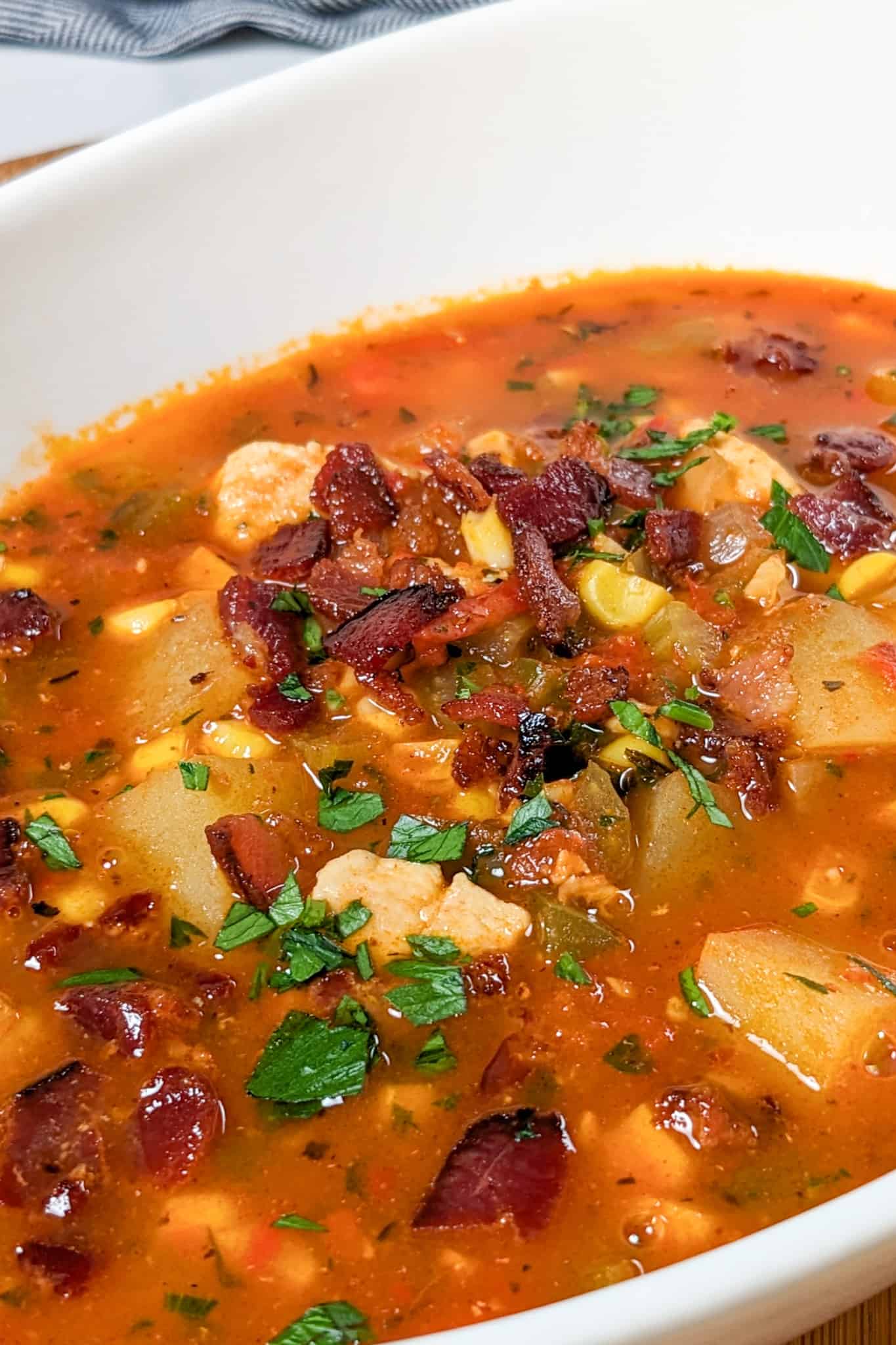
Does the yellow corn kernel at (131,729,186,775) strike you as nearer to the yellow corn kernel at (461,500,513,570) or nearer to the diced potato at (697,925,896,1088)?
the yellow corn kernel at (461,500,513,570)

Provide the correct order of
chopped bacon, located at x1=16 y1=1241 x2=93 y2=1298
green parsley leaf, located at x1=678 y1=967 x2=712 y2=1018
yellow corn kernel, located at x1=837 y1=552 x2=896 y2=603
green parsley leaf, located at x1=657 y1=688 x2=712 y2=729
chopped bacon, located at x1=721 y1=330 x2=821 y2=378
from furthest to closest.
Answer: chopped bacon, located at x1=721 y1=330 x2=821 y2=378, yellow corn kernel, located at x1=837 y1=552 x2=896 y2=603, green parsley leaf, located at x1=657 y1=688 x2=712 y2=729, green parsley leaf, located at x1=678 y1=967 x2=712 y2=1018, chopped bacon, located at x1=16 y1=1241 x2=93 y2=1298

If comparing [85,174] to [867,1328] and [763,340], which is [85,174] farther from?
[867,1328]

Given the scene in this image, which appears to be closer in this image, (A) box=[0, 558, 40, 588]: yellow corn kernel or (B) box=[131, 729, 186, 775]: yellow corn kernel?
(B) box=[131, 729, 186, 775]: yellow corn kernel

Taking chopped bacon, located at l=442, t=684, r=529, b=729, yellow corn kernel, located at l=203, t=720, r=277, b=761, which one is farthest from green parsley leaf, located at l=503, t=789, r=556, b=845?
yellow corn kernel, located at l=203, t=720, r=277, b=761

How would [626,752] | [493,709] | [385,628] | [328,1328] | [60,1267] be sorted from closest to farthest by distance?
[328,1328], [60,1267], [626,752], [493,709], [385,628]

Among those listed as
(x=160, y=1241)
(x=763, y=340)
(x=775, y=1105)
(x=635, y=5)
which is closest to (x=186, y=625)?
(x=160, y=1241)

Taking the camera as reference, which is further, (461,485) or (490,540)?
(461,485)

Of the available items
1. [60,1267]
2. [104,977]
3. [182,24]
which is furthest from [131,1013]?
[182,24]

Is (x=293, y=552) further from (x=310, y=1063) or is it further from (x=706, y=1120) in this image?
(x=706, y=1120)
